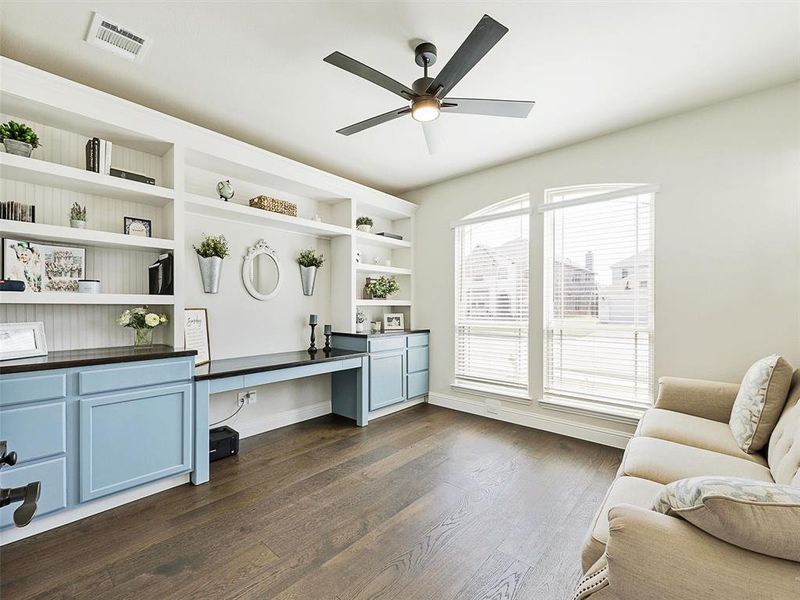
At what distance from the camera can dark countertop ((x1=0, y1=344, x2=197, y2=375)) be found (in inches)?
77.6

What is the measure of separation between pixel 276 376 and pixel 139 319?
1.07 metres

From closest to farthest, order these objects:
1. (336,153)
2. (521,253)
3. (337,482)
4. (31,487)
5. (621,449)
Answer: (31,487)
(337,482)
(621,449)
(336,153)
(521,253)

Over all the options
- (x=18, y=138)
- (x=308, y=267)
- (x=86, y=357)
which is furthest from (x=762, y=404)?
(x=18, y=138)

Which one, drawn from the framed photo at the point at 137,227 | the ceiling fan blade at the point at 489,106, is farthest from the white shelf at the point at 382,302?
the ceiling fan blade at the point at 489,106

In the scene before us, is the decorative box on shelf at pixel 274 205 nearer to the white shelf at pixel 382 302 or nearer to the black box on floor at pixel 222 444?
the white shelf at pixel 382 302

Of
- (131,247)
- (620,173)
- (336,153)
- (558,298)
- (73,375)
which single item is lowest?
(73,375)

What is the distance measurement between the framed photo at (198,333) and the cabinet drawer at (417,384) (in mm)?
2231

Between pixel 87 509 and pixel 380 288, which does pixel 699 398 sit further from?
pixel 87 509

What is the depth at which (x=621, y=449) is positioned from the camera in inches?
127

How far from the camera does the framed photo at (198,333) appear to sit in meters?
3.06

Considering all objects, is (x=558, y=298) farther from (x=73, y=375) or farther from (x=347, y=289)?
(x=73, y=375)

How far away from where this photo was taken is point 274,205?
348 centimetres

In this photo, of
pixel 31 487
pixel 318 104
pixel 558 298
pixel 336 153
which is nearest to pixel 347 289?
pixel 336 153

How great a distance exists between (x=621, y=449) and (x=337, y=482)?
2.46m
